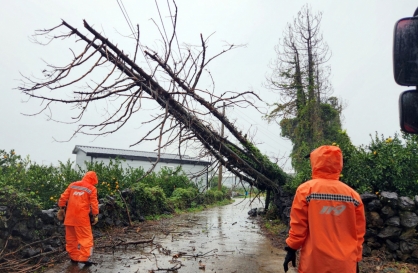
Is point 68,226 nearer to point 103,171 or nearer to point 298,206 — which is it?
point 298,206

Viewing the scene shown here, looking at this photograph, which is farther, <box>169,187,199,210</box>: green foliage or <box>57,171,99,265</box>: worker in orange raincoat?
<box>169,187,199,210</box>: green foliage

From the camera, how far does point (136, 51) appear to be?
732 centimetres

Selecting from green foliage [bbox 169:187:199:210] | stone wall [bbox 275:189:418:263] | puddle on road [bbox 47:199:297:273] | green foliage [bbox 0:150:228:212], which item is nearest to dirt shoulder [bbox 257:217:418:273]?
stone wall [bbox 275:189:418:263]

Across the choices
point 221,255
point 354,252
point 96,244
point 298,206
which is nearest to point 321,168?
point 298,206

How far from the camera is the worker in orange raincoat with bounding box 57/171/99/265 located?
22.0ft

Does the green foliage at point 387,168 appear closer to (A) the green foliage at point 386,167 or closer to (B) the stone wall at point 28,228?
(A) the green foliage at point 386,167

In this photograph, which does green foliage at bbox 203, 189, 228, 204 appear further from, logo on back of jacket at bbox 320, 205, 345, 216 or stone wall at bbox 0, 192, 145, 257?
logo on back of jacket at bbox 320, 205, 345, 216

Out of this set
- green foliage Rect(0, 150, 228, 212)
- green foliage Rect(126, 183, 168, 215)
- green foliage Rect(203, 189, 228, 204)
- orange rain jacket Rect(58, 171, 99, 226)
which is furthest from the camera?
green foliage Rect(203, 189, 228, 204)

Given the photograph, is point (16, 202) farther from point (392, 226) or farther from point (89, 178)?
point (392, 226)

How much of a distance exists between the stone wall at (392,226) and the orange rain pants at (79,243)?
210 inches

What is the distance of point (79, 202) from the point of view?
685 cm

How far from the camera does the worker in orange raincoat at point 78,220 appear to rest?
6691mm

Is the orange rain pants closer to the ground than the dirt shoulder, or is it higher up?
higher up

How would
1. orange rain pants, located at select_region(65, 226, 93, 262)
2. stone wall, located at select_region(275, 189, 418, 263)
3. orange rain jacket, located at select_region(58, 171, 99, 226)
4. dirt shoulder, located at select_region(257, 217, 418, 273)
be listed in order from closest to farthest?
dirt shoulder, located at select_region(257, 217, 418, 273) < stone wall, located at select_region(275, 189, 418, 263) < orange rain pants, located at select_region(65, 226, 93, 262) < orange rain jacket, located at select_region(58, 171, 99, 226)
